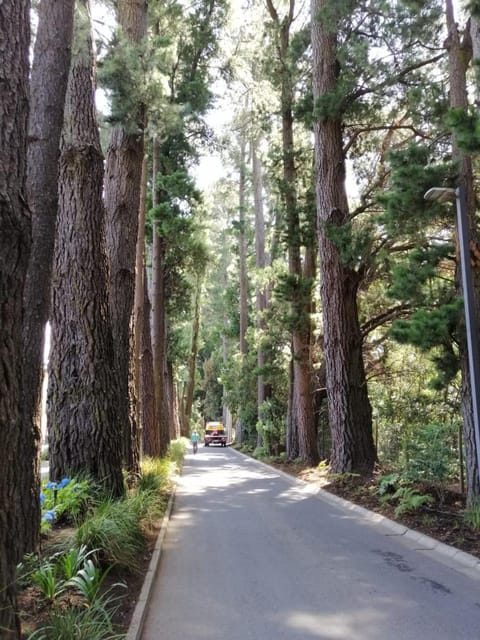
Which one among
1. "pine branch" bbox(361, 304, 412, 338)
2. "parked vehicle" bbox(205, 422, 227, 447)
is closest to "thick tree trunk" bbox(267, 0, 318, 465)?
"pine branch" bbox(361, 304, 412, 338)

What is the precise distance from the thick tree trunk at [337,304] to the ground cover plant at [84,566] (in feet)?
20.9

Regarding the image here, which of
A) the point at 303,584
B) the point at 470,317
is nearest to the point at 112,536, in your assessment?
the point at 303,584

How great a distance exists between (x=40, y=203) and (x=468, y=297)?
6008mm

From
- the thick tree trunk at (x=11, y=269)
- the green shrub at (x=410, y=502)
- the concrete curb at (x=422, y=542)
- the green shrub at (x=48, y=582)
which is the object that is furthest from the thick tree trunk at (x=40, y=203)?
the green shrub at (x=410, y=502)

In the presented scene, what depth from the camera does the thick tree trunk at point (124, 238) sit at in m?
11.3

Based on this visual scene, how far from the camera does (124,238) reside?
1155cm

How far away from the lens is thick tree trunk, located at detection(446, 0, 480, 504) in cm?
948

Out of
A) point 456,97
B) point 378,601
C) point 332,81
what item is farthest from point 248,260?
point 378,601

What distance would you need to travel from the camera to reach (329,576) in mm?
6594

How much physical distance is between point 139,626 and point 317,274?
16.8 m

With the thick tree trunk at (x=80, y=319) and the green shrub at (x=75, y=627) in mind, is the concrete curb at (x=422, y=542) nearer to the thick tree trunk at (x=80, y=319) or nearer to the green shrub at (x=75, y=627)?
the green shrub at (x=75, y=627)

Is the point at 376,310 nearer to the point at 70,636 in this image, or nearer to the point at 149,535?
the point at 149,535

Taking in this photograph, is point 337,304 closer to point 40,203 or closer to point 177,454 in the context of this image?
point 40,203

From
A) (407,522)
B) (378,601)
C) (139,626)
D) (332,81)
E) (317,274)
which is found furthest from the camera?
(317,274)
